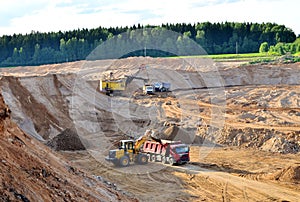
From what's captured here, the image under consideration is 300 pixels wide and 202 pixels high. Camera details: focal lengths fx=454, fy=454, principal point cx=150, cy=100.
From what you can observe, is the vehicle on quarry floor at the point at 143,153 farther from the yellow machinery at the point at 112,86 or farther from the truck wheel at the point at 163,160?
the yellow machinery at the point at 112,86

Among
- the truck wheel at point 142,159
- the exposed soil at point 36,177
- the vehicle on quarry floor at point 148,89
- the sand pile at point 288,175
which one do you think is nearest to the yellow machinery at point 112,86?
the vehicle on quarry floor at point 148,89

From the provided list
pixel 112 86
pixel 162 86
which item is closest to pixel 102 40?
pixel 162 86

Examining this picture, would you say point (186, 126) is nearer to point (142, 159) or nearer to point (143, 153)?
point (143, 153)

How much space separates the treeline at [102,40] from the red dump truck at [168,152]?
5806cm

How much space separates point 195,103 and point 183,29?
5133 centimetres

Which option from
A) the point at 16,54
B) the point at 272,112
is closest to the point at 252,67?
the point at 272,112

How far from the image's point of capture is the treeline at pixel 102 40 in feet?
279

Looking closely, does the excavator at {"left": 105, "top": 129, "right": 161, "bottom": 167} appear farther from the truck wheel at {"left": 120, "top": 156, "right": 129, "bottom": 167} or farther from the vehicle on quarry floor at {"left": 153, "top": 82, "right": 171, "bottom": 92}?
the vehicle on quarry floor at {"left": 153, "top": 82, "right": 171, "bottom": 92}

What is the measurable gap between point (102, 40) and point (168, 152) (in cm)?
6517

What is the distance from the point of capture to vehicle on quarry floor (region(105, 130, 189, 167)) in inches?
889

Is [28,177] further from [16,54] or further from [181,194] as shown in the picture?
[16,54]

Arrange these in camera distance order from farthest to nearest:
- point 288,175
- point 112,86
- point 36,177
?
1. point 112,86
2. point 288,175
3. point 36,177

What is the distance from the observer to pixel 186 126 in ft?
105

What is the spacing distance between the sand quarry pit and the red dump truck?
444 millimetres
